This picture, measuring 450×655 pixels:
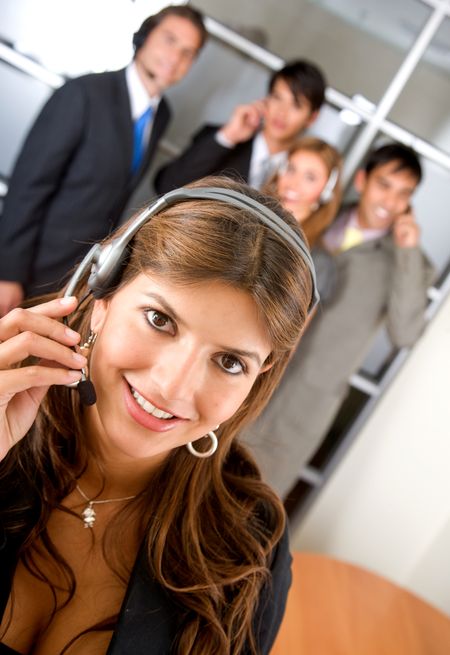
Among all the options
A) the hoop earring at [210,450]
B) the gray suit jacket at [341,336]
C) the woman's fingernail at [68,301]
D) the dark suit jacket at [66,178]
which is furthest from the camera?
the gray suit jacket at [341,336]

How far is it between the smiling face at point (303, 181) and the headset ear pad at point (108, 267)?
129 centimetres

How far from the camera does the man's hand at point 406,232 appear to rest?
2.36 metres

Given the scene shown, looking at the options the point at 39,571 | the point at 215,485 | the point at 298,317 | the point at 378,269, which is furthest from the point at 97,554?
the point at 378,269

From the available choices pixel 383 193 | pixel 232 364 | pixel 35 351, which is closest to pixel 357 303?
pixel 383 193

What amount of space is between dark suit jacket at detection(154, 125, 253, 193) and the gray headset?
134 cm

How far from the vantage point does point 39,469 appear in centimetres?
110

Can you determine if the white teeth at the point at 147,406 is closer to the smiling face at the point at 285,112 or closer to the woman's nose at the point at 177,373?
the woman's nose at the point at 177,373

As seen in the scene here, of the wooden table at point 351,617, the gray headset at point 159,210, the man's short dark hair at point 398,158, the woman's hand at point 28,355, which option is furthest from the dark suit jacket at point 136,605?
the man's short dark hair at point 398,158

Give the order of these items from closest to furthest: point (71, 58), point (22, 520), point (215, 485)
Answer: point (22, 520) < point (215, 485) < point (71, 58)

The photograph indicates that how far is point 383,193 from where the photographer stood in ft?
7.73

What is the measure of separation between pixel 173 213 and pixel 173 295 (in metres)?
0.14

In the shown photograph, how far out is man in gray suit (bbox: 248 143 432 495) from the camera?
236cm

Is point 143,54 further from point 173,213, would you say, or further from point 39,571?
point 39,571

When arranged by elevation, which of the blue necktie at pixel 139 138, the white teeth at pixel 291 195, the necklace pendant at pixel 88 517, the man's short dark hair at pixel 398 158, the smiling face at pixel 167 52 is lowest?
the necklace pendant at pixel 88 517
